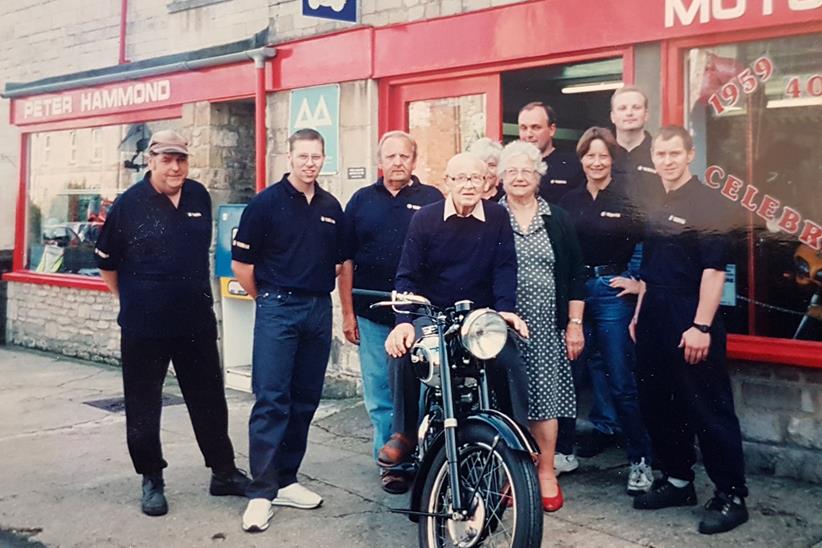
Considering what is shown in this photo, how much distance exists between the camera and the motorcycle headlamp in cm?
390

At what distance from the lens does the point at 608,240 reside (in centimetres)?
538

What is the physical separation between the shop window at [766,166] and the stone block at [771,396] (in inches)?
11.6

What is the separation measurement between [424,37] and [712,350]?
3.68 meters

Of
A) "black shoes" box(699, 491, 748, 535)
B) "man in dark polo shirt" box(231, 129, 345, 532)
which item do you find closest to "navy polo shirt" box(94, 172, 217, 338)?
"man in dark polo shirt" box(231, 129, 345, 532)

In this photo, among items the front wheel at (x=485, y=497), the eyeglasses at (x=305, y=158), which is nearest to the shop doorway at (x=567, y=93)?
the eyeglasses at (x=305, y=158)

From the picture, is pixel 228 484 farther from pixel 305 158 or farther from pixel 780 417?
pixel 780 417

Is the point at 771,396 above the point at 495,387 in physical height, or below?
below

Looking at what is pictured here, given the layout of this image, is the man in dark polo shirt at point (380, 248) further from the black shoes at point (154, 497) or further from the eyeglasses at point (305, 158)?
the black shoes at point (154, 497)

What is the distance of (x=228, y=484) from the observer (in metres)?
5.37

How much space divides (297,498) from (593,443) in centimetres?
193

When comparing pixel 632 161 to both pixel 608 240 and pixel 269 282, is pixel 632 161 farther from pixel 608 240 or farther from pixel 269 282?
pixel 269 282

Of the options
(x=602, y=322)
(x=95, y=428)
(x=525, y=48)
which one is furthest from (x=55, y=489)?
(x=525, y=48)

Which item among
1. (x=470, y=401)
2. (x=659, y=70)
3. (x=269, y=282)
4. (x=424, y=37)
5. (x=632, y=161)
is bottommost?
(x=470, y=401)

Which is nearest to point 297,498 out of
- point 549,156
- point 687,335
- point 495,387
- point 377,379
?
point 377,379
